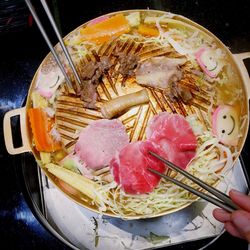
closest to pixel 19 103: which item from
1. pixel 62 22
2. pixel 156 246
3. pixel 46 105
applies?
pixel 46 105

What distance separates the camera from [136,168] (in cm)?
171

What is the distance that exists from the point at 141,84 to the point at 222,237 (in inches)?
34.1

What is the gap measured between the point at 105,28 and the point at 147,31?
23cm

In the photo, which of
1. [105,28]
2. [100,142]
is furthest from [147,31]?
[100,142]

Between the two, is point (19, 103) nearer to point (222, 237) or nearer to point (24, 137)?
point (24, 137)

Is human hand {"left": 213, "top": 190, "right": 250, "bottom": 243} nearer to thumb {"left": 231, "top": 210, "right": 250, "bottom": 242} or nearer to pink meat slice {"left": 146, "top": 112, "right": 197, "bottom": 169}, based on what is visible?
thumb {"left": 231, "top": 210, "right": 250, "bottom": 242}

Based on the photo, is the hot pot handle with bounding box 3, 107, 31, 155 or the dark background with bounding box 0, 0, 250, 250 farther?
the dark background with bounding box 0, 0, 250, 250

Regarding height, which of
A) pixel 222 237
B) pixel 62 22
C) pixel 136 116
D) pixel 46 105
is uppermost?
pixel 62 22

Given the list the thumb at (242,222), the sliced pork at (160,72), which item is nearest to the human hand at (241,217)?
the thumb at (242,222)

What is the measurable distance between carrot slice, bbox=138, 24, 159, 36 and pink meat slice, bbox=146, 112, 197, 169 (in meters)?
0.48

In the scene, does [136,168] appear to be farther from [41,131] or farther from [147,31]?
[147,31]

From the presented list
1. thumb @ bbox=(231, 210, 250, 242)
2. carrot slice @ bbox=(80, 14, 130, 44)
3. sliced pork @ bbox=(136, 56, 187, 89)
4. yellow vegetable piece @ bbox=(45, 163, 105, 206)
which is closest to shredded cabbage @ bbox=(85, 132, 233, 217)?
yellow vegetable piece @ bbox=(45, 163, 105, 206)

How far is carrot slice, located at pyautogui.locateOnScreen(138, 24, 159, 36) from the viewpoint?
A: 1.99m

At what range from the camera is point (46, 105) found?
1.91 m
